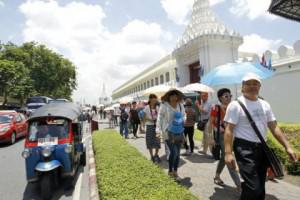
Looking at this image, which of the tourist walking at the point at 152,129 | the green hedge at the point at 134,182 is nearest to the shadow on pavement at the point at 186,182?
the green hedge at the point at 134,182

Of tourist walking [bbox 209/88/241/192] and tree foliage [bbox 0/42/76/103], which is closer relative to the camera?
tourist walking [bbox 209/88/241/192]

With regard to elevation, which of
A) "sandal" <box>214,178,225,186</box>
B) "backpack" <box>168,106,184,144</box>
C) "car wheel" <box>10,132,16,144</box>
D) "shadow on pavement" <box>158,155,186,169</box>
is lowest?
"sandal" <box>214,178,225,186</box>

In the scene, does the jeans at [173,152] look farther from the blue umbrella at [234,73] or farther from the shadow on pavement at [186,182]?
the blue umbrella at [234,73]

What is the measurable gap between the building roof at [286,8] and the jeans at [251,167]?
12431 millimetres

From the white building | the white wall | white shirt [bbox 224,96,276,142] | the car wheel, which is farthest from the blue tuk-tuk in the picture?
the white wall

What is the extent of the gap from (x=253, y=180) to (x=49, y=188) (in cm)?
366

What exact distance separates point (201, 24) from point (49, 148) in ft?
64.0

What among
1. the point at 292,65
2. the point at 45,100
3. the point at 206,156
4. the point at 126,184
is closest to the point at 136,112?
the point at 206,156

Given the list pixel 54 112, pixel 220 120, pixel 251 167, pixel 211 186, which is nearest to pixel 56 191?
pixel 54 112

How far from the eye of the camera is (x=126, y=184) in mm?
4422

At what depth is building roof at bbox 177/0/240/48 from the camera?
20625 millimetres

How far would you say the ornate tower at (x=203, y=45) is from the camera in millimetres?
19625

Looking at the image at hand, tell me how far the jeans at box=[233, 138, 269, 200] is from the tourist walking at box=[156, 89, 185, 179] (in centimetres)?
216

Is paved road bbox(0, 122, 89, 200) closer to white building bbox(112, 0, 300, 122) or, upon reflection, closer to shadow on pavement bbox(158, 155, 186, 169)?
shadow on pavement bbox(158, 155, 186, 169)
